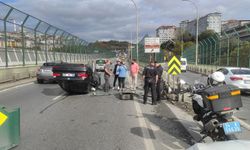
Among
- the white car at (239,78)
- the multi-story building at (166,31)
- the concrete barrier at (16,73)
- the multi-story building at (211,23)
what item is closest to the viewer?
the white car at (239,78)

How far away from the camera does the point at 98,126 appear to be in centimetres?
978

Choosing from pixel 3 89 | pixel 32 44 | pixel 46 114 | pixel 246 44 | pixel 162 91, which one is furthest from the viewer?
pixel 246 44

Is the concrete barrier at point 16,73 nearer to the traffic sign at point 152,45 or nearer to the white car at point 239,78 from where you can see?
the traffic sign at point 152,45

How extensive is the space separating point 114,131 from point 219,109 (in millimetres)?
3202

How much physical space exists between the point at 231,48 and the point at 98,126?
113 feet

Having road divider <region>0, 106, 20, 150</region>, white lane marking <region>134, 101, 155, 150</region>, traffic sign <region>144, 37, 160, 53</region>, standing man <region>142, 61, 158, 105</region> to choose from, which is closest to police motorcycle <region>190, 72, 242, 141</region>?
white lane marking <region>134, 101, 155, 150</region>

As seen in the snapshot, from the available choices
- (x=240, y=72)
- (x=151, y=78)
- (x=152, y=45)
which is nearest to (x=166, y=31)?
(x=152, y=45)

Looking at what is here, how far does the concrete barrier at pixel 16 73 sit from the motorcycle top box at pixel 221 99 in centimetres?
1827

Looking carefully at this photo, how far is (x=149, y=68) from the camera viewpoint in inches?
570

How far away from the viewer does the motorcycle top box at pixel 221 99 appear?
663 centimetres

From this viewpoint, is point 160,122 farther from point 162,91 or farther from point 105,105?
point 162,91

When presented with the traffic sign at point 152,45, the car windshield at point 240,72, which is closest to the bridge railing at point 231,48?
the traffic sign at point 152,45

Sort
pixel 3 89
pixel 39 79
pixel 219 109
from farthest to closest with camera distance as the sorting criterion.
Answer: pixel 39 79 < pixel 3 89 < pixel 219 109

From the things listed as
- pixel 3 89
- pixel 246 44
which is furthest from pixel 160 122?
pixel 246 44
